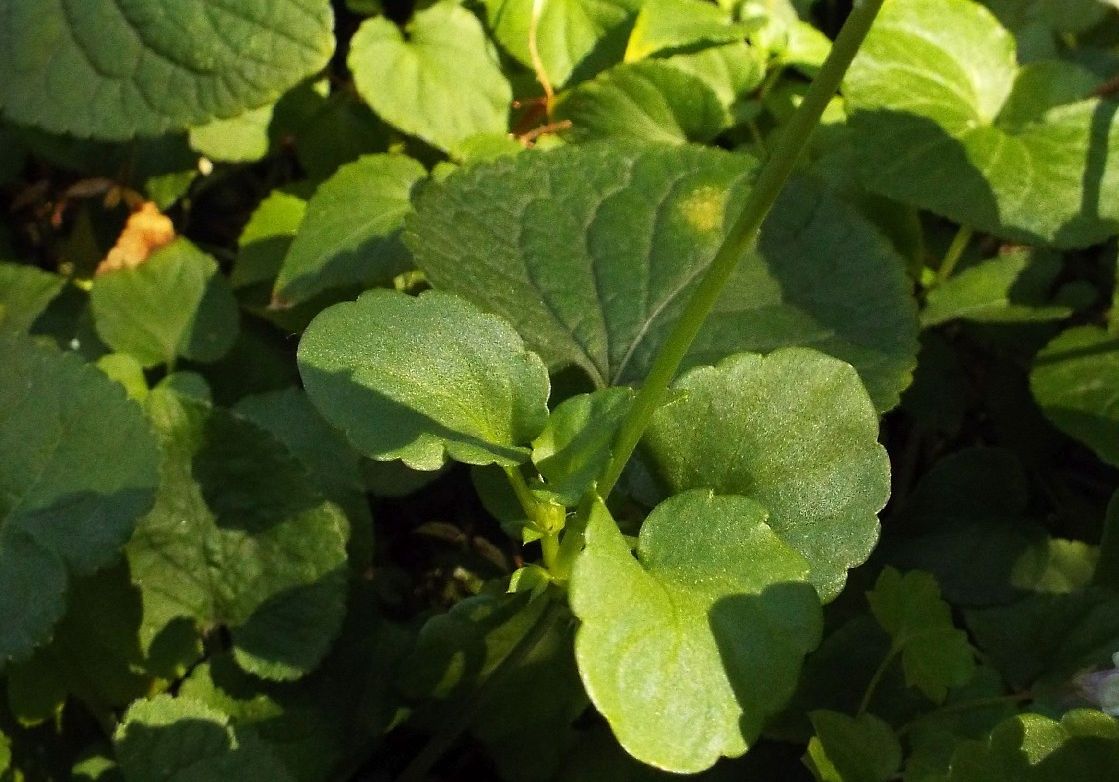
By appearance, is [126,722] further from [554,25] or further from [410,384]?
[554,25]

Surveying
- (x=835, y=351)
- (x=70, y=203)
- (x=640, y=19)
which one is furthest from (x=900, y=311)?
(x=70, y=203)

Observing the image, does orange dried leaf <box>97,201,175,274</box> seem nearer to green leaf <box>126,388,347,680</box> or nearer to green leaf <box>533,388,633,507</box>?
green leaf <box>126,388,347,680</box>

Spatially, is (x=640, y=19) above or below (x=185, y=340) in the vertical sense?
above

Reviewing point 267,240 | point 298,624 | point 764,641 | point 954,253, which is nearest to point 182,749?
point 298,624

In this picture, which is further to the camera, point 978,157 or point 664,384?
point 978,157

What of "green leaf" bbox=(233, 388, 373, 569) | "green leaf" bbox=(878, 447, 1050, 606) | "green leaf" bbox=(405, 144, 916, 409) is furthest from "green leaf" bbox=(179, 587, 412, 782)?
"green leaf" bbox=(878, 447, 1050, 606)

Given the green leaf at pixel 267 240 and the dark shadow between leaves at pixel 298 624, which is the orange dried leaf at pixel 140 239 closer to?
the green leaf at pixel 267 240

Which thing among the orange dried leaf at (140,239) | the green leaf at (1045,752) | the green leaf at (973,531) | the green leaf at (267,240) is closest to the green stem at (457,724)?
the green leaf at (1045,752)
